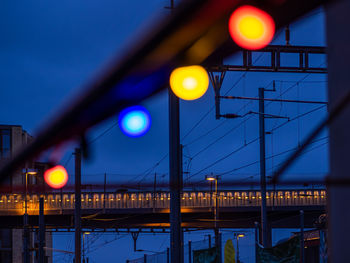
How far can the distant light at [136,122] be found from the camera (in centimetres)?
359

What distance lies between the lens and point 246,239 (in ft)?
74.2

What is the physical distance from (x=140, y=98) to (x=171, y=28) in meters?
0.54

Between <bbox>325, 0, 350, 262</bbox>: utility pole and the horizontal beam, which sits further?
the horizontal beam

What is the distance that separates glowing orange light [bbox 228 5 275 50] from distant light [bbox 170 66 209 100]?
0.71 meters

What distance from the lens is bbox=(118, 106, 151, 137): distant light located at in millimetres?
3594

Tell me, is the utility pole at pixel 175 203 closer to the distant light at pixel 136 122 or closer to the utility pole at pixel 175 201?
the utility pole at pixel 175 201

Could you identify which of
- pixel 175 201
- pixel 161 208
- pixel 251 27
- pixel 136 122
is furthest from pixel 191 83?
pixel 161 208

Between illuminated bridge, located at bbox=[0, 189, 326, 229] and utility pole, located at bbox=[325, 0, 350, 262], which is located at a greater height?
utility pole, located at bbox=[325, 0, 350, 262]

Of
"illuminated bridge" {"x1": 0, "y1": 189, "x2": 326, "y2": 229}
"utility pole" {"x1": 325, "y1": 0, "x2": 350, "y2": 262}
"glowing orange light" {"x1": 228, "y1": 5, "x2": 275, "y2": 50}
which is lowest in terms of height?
"illuminated bridge" {"x1": 0, "y1": 189, "x2": 326, "y2": 229}

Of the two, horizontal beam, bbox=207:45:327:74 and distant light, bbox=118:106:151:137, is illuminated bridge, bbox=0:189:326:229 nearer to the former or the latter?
horizontal beam, bbox=207:45:327:74

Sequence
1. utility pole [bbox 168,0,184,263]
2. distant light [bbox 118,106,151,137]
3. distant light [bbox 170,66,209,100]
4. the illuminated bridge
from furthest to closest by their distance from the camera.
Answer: the illuminated bridge → utility pole [bbox 168,0,184,263] → distant light [bbox 170,66,209,100] → distant light [bbox 118,106,151,137]

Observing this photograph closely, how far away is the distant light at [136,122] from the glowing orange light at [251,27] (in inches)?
30.3

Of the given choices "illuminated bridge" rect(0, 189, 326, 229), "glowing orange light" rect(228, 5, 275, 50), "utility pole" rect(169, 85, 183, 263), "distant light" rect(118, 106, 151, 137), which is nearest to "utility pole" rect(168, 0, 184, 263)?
"utility pole" rect(169, 85, 183, 263)

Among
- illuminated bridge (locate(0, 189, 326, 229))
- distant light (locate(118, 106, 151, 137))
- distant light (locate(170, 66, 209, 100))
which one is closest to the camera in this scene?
distant light (locate(118, 106, 151, 137))
